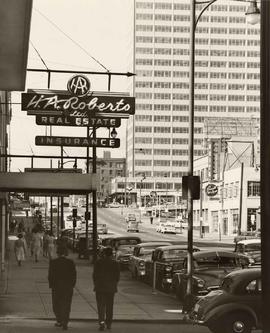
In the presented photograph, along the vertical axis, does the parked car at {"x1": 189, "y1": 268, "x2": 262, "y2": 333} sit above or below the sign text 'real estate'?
below

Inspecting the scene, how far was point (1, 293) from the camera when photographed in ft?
78.2

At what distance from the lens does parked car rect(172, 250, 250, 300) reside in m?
20.9

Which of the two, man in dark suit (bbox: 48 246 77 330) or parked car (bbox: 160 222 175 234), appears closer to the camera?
man in dark suit (bbox: 48 246 77 330)

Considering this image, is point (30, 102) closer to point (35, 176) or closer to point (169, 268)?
point (35, 176)

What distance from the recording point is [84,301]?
22.4m

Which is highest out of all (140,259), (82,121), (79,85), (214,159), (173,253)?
(214,159)

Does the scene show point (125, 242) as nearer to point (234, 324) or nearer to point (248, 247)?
point (248, 247)

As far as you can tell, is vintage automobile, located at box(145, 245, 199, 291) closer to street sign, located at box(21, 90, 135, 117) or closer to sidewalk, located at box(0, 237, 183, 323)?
sidewalk, located at box(0, 237, 183, 323)

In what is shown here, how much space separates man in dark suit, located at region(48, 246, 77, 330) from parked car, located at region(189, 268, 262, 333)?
8.05ft

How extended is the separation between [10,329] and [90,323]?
96.0 inches

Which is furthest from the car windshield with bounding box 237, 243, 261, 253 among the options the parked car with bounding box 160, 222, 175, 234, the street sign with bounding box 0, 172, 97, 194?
the parked car with bounding box 160, 222, 175, 234

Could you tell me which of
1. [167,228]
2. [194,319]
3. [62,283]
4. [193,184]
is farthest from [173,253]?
[167,228]

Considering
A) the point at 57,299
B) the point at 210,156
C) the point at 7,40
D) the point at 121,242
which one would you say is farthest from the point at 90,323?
the point at 210,156

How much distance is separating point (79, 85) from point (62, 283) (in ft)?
34.7
